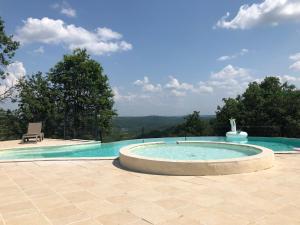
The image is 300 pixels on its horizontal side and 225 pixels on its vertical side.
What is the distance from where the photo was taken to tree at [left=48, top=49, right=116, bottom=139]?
1778 cm

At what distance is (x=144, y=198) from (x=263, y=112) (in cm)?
1538

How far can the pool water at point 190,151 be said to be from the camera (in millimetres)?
8938

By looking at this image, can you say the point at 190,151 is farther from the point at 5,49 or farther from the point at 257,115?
the point at 5,49

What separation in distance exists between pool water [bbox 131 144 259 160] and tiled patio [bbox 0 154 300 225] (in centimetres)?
264

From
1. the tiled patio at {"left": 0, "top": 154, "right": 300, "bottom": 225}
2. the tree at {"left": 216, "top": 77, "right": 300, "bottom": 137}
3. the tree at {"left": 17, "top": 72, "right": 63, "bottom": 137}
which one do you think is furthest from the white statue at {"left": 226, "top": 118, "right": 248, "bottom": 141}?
the tree at {"left": 17, "top": 72, "right": 63, "bottom": 137}

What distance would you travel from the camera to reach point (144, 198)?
4.32m

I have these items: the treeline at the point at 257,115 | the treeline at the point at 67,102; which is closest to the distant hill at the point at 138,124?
the treeline at the point at 257,115

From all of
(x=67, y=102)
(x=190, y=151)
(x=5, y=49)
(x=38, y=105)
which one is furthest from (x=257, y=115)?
(x=5, y=49)

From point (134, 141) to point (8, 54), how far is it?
872 cm

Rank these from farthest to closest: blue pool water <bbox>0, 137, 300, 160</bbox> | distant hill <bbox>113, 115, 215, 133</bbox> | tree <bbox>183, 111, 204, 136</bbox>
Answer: tree <bbox>183, 111, 204, 136</bbox> → distant hill <bbox>113, 115, 215, 133</bbox> → blue pool water <bbox>0, 137, 300, 160</bbox>

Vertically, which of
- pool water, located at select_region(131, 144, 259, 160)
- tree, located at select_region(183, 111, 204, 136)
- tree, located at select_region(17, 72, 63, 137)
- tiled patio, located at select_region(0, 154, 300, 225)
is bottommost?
tiled patio, located at select_region(0, 154, 300, 225)

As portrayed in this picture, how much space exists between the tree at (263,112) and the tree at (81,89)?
828 cm

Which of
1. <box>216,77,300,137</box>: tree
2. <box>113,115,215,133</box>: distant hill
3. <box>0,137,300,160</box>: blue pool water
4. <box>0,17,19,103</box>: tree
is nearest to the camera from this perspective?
<box>0,137,300,160</box>: blue pool water

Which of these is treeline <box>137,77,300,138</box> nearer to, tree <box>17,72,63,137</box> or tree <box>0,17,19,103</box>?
tree <box>17,72,63,137</box>
